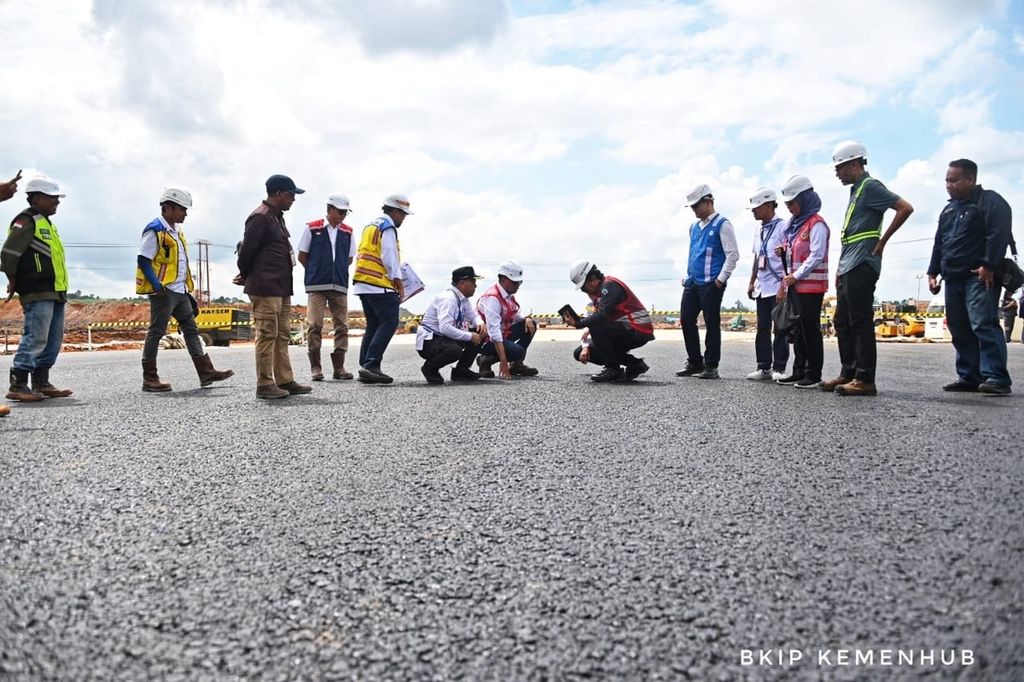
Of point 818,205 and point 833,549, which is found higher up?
point 818,205

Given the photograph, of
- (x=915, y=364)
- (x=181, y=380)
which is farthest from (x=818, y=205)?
(x=181, y=380)

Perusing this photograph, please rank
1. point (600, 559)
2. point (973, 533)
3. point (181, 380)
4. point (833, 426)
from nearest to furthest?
point (600, 559) → point (973, 533) → point (833, 426) → point (181, 380)

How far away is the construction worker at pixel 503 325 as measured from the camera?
7.52 metres

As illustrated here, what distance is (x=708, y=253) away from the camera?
725 cm

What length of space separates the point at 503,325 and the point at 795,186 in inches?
128

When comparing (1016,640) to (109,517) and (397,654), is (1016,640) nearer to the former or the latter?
(397,654)

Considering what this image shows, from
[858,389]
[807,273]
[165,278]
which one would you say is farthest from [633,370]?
[165,278]

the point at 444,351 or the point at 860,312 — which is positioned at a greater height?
the point at 860,312

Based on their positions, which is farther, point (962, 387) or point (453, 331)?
point (453, 331)

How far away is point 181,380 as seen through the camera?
311 inches

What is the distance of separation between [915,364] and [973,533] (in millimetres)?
8688

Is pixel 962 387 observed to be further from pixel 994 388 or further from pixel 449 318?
pixel 449 318

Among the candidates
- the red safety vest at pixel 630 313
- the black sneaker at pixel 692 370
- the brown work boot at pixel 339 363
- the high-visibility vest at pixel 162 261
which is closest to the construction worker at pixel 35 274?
the high-visibility vest at pixel 162 261

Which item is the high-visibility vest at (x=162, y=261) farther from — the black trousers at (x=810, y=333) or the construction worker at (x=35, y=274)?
the black trousers at (x=810, y=333)
